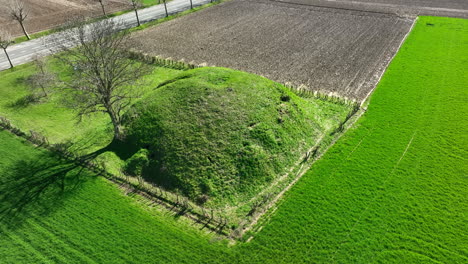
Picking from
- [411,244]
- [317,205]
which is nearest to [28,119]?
[317,205]

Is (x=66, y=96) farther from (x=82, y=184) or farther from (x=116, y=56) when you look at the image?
(x=82, y=184)

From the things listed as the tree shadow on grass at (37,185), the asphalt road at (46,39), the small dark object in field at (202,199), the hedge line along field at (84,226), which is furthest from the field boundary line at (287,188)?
the asphalt road at (46,39)

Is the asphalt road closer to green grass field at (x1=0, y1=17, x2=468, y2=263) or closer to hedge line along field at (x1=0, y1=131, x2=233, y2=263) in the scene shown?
green grass field at (x1=0, y1=17, x2=468, y2=263)

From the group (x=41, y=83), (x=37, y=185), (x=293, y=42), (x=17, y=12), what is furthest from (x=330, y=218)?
(x=17, y=12)

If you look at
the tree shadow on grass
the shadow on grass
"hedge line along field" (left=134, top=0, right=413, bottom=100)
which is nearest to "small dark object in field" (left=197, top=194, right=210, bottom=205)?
the tree shadow on grass

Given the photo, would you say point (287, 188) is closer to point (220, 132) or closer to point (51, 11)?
point (220, 132)
